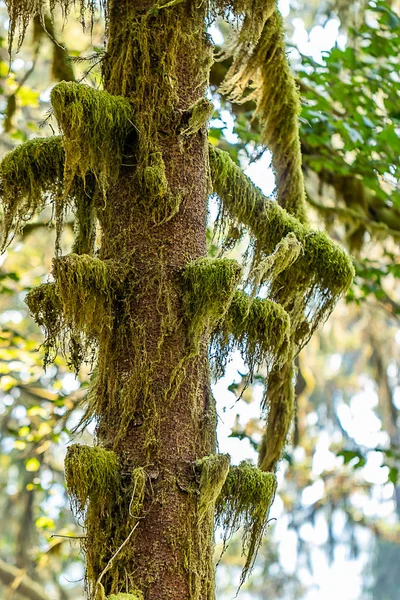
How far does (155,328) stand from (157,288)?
5.1 inches

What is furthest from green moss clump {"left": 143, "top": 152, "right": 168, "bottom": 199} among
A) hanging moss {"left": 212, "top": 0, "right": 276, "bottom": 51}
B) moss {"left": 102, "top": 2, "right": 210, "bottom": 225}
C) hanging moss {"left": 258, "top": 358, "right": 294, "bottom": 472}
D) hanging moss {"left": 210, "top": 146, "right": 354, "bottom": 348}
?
hanging moss {"left": 258, "top": 358, "right": 294, "bottom": 472}

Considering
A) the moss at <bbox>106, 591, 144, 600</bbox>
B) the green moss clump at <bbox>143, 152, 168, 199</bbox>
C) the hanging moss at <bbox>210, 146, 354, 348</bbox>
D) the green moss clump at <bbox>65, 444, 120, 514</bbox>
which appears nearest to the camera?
the moss at <bbox>106, 591, 144, 600</bbox>

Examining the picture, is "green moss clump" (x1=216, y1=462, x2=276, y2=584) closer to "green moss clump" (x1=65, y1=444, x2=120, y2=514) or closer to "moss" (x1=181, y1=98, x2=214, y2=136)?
"green moss clump" (x1=65, y1=444, x2=120, y2=514)

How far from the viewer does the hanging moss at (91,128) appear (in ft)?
8.20

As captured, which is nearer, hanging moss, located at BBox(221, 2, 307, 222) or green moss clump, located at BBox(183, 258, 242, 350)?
Result: green moss clump, located at BBox(183, 258, 242, 350)

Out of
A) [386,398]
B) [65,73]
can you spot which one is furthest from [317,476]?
[65,73]

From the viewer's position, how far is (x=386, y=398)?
10.8 metres

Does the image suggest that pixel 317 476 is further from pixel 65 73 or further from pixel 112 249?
pixel 112 249

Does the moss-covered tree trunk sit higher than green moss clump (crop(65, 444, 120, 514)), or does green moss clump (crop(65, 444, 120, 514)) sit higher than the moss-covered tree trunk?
the moss-covered tree trunk

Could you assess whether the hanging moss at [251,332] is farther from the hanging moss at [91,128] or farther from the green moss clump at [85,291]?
the hanging moss at [91,128]

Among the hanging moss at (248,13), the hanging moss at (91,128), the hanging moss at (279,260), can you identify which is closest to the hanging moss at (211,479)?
the hanging moss at (279,260)

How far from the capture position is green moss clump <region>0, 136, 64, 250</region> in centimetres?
279

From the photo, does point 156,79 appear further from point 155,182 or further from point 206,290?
point 206,290

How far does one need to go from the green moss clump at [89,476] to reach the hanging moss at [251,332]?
65cm
